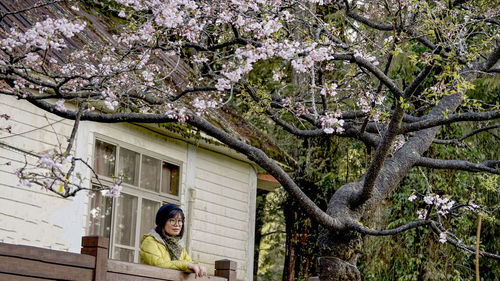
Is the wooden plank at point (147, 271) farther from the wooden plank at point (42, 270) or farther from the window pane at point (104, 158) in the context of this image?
the window pane at point (104, 158)

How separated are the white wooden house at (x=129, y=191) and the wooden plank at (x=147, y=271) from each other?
1548 mm

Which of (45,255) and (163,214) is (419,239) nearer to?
(163,214)

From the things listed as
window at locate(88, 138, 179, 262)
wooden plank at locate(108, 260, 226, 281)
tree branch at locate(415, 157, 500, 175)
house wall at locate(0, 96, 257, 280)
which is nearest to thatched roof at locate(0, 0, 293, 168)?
house wall at locate(0, 96, 257, 280)

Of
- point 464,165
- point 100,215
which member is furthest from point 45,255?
point 464,165

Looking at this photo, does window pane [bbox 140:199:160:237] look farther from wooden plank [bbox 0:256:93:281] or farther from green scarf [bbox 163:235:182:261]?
wooden plank [bbox 0:256:93:281]

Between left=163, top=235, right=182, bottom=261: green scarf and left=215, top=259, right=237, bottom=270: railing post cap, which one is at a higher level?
left=163, top=235, right=182, bottom=261: green scarf

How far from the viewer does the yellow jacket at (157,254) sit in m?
6.09

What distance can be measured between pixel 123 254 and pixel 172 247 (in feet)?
10.3

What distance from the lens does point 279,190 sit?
15930mm

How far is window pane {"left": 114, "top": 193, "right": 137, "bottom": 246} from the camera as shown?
948cm

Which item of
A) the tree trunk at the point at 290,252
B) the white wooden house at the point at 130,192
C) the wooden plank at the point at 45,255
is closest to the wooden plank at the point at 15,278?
the wooden plank at the point at 45,255

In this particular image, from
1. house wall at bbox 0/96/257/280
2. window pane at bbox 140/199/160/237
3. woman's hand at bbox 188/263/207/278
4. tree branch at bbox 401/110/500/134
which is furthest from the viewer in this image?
window pane at bbox 140/199/160/237

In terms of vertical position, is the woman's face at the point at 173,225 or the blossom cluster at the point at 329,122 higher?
the blossom cluster at the point at 329,122

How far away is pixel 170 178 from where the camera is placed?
10.5 meters
